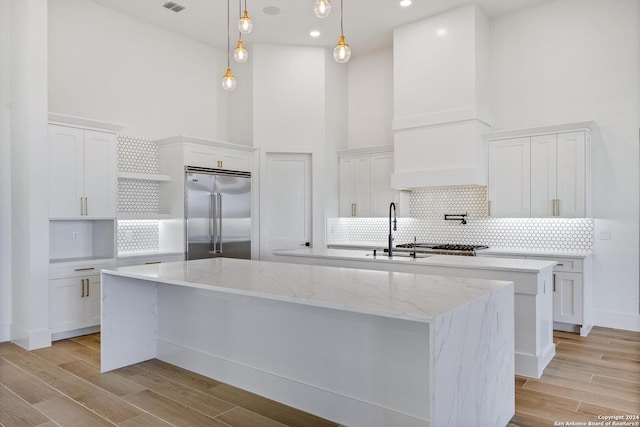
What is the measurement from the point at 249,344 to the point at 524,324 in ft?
7.13

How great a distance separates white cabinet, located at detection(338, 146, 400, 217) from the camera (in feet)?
21.2

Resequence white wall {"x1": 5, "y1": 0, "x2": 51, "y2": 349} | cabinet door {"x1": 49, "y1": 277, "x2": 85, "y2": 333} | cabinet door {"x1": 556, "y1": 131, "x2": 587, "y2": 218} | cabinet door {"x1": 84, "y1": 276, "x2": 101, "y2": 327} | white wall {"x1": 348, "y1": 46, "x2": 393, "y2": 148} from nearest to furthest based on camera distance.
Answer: white wall {"x1": 5, "y1": 0, "x2": 51, "y2": 349}, cabinet door {"x1": 49, "y1": 277, "x2": 85, "y2": 333}, cabinet door {"x1": 84, "y1": 276, "x2": 101, "y2": 327}, cabinet door {"x1": 556, "y1": 131, "x2": 587, "y2": 218}, white wall {"x1": 348, "y1": 46, "x2": 393, "y2": 148}

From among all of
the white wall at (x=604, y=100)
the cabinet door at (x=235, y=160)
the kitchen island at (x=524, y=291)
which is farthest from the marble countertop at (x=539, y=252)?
the cabinet door at (x=235, y=160)

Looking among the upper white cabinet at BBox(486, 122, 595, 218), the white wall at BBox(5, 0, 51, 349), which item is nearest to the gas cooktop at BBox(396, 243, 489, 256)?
the upper white cabinet at BBox(486, 122, 595, 218)

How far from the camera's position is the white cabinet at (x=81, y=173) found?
4.52m

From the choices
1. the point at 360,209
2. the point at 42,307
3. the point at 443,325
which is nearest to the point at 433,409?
the point at 443,325

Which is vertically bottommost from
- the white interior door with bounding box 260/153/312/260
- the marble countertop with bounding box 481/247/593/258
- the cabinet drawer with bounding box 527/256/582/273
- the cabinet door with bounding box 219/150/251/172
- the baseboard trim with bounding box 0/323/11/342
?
the baseboard trim with bounding box 0/323/11/342

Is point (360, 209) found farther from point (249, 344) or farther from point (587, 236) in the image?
point (249, 344)

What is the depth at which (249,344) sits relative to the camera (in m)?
3.23

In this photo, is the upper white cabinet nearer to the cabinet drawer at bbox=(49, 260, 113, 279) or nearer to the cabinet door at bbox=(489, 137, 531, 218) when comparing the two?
the cabinet door at bbox=(489, 137, 531, 218)

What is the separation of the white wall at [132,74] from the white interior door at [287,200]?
1125 mm

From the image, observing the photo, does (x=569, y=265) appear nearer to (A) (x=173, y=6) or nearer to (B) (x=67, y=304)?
(B) (x=67, y=304)

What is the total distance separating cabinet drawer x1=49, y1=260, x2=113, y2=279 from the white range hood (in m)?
3.83

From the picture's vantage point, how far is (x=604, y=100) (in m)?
5.08
